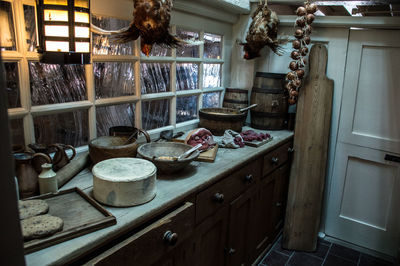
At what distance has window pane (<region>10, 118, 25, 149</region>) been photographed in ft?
4.25

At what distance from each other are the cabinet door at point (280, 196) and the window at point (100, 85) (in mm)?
719

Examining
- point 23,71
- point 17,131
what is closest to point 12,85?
point 23,71

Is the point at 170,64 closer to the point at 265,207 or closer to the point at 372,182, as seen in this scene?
the point at 265,207

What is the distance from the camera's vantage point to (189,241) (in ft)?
4.53

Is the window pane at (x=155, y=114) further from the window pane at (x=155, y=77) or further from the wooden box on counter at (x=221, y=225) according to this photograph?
the wooden box on counter at (x=221, y=225)

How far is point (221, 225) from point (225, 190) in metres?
0.20

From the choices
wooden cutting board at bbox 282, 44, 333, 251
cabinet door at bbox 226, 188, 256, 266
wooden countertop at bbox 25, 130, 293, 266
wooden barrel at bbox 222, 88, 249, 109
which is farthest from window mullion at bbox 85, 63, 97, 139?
wooden cutting board at bbox 282, 44, 333, 251

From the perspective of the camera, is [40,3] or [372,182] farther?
[372,182]

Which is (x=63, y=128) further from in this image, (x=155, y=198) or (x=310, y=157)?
(x=310, y=157)

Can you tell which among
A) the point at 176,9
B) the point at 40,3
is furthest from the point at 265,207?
the point at 40,3

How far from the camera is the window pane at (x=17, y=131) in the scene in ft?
4.25

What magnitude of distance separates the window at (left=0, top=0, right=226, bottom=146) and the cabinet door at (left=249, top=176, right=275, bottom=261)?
660 mm

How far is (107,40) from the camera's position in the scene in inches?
62.4

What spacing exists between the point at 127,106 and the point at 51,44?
67cm
